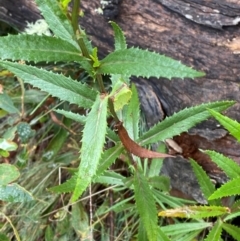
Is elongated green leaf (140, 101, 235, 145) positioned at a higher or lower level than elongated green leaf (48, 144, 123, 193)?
higher

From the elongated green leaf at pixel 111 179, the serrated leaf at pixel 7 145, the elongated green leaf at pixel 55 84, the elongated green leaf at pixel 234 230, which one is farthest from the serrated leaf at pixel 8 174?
the elongated green leaf at pixel 234 230

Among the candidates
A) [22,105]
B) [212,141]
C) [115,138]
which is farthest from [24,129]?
[212,141]

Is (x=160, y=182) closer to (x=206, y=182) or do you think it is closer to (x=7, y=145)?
(x=206, y=182)

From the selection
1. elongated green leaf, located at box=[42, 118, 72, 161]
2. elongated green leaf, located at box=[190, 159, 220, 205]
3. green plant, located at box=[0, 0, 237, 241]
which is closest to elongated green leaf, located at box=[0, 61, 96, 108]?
green plant, located at box=[0, 0, 237, 241]

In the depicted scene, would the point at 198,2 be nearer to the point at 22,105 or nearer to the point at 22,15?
the point at 22,15

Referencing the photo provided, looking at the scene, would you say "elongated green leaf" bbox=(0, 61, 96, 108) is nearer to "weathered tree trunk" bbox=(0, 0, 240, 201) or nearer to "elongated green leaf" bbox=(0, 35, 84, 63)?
"elongated green leaf" bbox=(0, 35, 84, 63)

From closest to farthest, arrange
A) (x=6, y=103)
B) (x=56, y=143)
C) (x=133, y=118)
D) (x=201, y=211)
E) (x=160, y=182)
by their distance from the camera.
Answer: (x=201, y=211) → (x=133, y=118) → (x=160, y=182) → (x=6, y=103) → (x=56, y=143)

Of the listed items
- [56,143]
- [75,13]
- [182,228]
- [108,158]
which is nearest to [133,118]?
[108,158]
